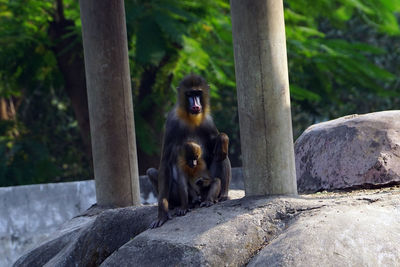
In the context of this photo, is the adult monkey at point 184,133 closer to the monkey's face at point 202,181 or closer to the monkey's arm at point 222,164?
the monkey's arm at point 222,164

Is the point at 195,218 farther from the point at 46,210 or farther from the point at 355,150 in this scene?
the point at 46,210

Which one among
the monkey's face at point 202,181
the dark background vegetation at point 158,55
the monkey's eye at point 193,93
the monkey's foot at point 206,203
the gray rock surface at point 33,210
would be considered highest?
the dark background vegetation at point 158,55

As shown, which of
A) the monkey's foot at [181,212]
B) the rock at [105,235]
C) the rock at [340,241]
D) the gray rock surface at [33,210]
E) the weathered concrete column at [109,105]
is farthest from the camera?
the gray rock surface at [33,210]

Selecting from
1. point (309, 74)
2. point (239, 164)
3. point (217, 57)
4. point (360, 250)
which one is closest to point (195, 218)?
point (360, 250)

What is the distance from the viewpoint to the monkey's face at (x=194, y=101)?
617 centimetres

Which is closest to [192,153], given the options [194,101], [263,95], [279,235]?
[194,101]

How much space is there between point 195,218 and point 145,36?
414cm

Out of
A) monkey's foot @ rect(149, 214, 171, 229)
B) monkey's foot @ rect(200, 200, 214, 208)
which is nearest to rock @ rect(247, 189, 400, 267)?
monkey's foot @ rect(200, 200, 214, 208)

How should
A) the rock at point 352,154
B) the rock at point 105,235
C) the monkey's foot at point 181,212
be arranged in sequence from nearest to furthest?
the monkey's foot at point 181,212
the rock at point 105,235
the rock at point 352,154

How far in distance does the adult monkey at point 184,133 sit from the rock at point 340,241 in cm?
142

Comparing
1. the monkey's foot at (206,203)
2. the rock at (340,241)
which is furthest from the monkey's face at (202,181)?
the rock at (340,241)

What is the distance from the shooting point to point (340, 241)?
480 cm

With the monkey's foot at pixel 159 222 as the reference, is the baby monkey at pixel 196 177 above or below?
above

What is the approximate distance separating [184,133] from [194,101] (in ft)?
1.09
